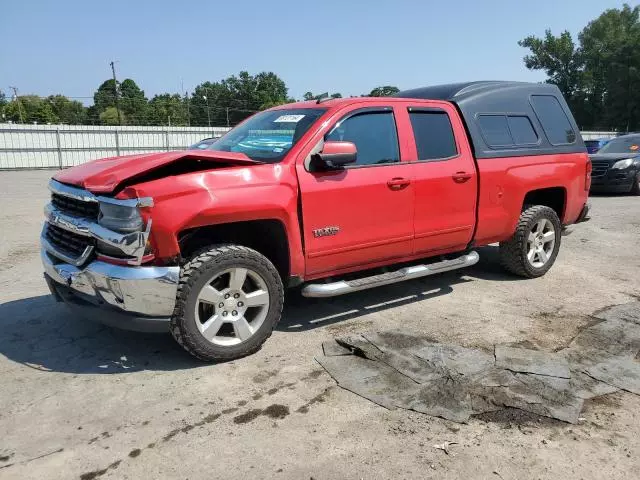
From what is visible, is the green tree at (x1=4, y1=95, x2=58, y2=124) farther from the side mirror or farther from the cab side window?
the side mirror

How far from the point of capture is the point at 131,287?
337 centimetres

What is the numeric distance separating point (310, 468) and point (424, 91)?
4.54m

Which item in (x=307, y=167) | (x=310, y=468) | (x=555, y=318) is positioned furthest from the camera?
(x=555, y=318)

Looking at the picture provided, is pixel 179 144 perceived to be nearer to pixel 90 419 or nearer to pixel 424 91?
pixel 424 91

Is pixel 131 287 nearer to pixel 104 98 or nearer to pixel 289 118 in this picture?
pixel 289 118

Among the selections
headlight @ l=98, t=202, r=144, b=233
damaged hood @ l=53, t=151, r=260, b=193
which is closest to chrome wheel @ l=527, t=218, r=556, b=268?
damaged hood @ l=53, t=151, r=260, b=193

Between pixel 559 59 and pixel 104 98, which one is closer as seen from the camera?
pixel 559 59

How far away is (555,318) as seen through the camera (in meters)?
4.75

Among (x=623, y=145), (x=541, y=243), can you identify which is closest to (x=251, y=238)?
(x=541, y=243)

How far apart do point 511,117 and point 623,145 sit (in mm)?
10893

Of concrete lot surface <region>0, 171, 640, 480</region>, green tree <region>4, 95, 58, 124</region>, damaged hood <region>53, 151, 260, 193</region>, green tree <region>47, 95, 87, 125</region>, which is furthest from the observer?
green tree <region>47, 95, 87, 125</region>

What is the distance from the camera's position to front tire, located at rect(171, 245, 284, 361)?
3561 millimetres

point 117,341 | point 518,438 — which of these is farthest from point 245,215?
point 518,438

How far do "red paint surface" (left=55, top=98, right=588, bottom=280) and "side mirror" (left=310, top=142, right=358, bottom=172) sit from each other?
7 cm
